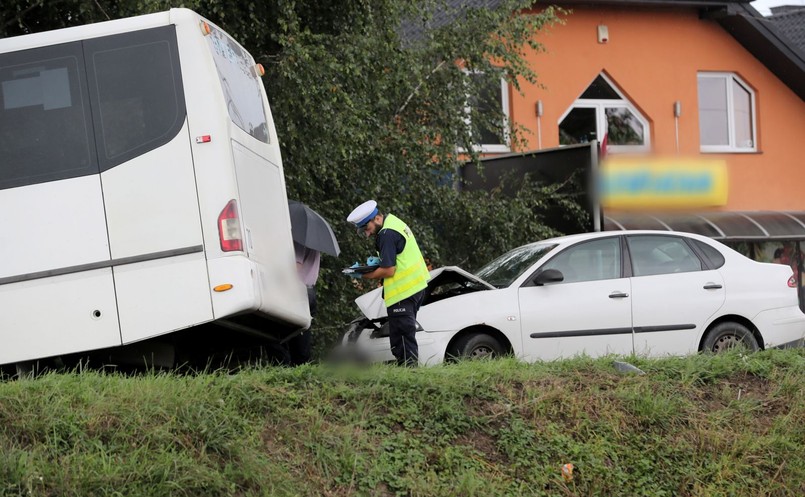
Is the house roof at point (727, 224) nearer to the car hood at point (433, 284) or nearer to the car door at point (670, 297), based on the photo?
the car door at point (670, 297)

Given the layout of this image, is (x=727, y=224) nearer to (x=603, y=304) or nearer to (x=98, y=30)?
(x=603, y=304)

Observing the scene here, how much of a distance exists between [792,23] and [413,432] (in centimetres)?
2407

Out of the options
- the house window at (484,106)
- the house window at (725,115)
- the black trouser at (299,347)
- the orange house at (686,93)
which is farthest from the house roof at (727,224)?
the black trouser at (299,347)

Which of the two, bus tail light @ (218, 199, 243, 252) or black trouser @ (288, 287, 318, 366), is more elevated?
bus tail light @ (218, 199, 243, 252)

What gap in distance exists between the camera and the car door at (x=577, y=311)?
10453mm

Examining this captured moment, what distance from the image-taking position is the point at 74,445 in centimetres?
596

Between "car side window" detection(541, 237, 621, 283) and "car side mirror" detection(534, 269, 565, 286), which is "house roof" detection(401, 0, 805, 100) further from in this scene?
"car side mirror" detection(534, 269, 565, 286)

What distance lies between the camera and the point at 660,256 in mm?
11312

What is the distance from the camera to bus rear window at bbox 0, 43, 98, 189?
24.9 feet

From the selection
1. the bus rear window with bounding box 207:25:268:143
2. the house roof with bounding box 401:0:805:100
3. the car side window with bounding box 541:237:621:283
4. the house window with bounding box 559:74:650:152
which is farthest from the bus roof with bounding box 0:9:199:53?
the house window with bounding box 559:74:650:152

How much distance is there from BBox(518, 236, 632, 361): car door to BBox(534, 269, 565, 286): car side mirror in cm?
4

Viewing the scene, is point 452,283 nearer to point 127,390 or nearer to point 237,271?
point 237,271

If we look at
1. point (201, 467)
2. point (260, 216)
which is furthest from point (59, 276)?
point (201, 467)

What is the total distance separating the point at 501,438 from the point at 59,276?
3146 millimetres
